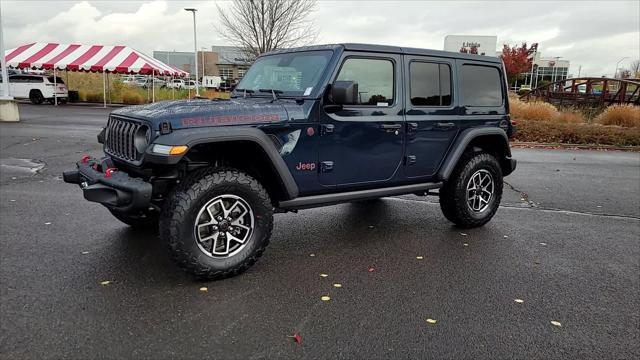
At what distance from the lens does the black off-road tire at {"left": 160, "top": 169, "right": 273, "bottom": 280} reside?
353cm

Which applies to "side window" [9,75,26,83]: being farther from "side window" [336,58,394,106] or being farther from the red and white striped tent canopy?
"side window" [336,58,394,106]

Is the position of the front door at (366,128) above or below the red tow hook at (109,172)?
above

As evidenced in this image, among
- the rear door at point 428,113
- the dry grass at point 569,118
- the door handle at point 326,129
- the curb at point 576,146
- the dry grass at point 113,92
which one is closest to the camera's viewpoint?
the door handle at point 326,129

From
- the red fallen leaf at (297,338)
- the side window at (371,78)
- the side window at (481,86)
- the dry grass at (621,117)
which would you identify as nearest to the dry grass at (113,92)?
the dry grass at (621,117)

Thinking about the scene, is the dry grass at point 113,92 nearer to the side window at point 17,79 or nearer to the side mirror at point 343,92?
the side window at point 17,79

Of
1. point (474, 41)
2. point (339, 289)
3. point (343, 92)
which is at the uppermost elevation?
point (474, 41)

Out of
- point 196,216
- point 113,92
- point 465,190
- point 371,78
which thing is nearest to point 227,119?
point 196,216

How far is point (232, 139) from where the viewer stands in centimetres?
362

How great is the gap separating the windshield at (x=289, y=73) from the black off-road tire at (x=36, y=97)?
87.6 ft

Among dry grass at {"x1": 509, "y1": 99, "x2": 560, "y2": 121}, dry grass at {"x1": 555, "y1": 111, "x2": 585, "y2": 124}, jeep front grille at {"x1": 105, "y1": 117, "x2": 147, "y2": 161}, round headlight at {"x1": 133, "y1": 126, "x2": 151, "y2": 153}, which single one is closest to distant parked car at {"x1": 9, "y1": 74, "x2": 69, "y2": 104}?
dry grass at {"x1": 509, "y1": 99, "x2": 560, "y2": 121}

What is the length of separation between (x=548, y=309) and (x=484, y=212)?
221 centimetres

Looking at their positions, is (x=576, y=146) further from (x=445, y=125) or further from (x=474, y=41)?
(x=474, y=41)

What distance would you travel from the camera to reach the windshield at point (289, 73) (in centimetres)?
432

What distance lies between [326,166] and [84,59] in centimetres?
2501
